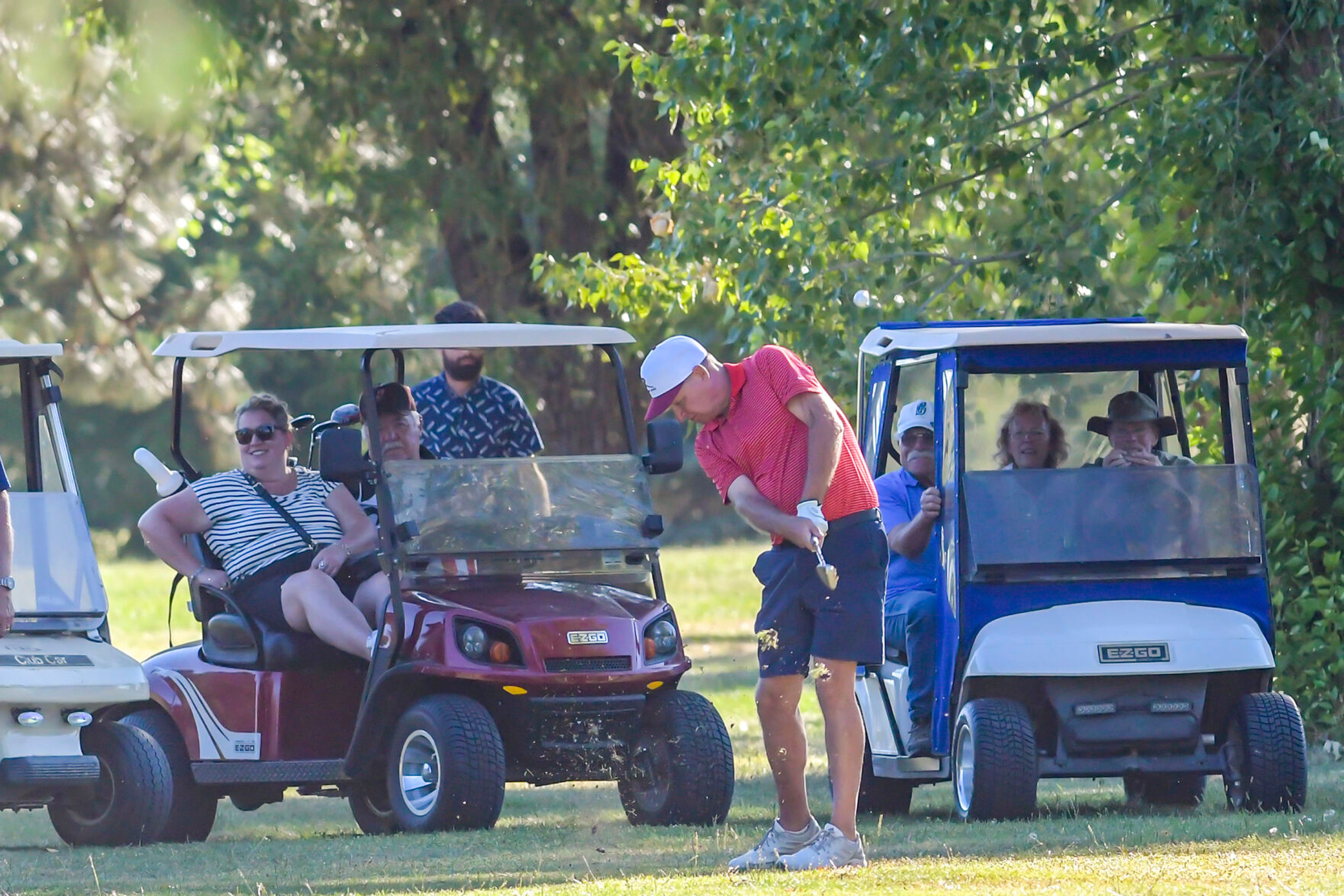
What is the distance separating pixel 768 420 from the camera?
6.31 meters

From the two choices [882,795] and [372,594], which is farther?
[882,795]

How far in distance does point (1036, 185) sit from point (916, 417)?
3445 mm

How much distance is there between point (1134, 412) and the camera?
8.05m

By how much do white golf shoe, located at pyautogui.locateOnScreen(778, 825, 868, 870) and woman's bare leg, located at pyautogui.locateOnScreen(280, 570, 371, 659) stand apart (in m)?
2.19

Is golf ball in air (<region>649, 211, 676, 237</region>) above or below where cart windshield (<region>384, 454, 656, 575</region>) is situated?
above

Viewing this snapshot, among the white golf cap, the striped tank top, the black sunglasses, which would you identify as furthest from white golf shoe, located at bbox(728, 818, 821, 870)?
the black sunglasses

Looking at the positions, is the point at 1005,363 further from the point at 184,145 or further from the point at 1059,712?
the point at 184,145

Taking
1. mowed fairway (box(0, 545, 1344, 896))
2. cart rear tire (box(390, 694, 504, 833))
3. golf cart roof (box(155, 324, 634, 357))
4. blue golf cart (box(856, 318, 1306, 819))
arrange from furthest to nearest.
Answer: golf cart roof (box(155, 324, 634, 357)), blue golf cart (box(856, 318, 1306, 819)), cart rear tire (box(390, 694, 504, 833)), mowed fairway (box(0, 545, 1344, 896))

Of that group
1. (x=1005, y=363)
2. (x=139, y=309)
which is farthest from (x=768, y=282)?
(x=139, y=309)

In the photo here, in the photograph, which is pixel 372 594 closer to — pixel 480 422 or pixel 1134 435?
pixel 480 422

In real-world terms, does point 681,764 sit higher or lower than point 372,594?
lower

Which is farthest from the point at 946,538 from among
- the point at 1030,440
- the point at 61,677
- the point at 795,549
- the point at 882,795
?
the point at 61,677

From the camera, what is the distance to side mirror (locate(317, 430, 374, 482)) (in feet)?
24.2

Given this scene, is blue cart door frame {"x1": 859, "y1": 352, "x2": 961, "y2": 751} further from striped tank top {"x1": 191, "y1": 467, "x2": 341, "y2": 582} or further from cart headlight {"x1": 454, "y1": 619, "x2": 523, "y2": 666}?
striped tank top {"x1": 191, "y1": 467, "x2": 341, "y2": 582}
